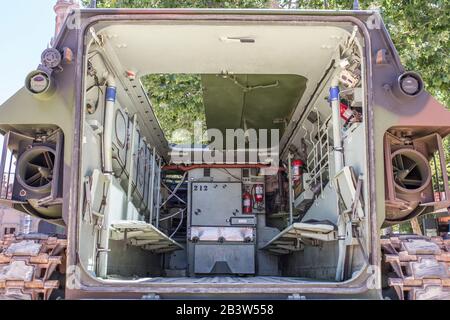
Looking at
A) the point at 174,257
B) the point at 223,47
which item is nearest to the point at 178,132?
the point at 174,257

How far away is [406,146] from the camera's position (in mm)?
4055

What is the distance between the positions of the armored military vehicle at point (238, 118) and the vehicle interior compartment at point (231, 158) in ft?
0.09

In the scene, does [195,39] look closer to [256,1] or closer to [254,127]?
[254,127]

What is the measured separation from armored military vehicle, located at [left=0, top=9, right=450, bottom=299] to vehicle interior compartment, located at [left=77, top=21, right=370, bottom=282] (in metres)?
0.03

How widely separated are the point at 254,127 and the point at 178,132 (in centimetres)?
975

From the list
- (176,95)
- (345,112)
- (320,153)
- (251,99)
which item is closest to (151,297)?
(345,112)

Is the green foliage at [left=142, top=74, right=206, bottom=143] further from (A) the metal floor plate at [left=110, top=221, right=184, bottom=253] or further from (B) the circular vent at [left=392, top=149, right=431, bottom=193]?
(B) the circular vent at [left=392, top=149, right=431, bottom=193]

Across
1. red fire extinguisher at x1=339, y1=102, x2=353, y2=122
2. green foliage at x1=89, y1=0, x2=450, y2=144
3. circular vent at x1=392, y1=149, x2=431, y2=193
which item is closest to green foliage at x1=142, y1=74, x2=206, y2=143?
green foliage at x1=89, y1=0, x2=450, y2=144

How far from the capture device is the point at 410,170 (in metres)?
4.18

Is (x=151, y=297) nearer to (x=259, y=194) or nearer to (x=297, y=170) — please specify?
(x=297, y=170)

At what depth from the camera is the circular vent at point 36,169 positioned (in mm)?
3765

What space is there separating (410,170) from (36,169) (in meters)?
3.00

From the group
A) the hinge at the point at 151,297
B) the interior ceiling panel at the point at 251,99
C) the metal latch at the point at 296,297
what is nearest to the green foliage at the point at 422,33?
the interior ceiling panel at the point at 251,99

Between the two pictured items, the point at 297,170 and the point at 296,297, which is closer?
the point at 296,297
